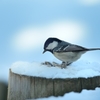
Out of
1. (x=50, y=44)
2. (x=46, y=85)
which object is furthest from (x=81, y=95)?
(x=50, y=44)

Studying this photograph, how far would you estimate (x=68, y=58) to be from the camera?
4.50 feet

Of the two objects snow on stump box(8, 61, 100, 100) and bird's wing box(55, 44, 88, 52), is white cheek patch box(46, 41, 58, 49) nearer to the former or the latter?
bird's wing box(55, 44, 88, 52)

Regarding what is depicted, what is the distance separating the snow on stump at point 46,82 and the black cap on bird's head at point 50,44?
38 cm

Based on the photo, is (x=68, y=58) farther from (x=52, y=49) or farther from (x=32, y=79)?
(x=32, y=79)

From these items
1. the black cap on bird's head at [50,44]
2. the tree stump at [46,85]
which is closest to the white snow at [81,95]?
the tree stump at [46,85]

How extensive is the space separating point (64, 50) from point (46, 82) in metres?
0.42

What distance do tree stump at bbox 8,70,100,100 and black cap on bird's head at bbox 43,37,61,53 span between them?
1.49ft

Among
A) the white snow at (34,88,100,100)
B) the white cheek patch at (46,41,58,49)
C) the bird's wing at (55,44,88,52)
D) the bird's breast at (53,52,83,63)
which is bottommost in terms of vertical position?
the white snow at (34,88,100,100)

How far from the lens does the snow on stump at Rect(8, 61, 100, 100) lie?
3.20 feet

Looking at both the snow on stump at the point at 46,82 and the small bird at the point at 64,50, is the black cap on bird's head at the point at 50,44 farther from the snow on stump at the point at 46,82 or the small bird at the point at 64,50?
the snow on stump at the point at 46,82

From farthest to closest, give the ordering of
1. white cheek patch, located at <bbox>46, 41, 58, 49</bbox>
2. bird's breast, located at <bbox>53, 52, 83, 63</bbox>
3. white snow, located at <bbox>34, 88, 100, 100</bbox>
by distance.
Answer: white cheek patch, located at <bbox>46, 41, 58, 49</bbox> < bird's breast, located at <bbox>53, 52, 83, 63</bbox> < white snow, located at <bbox>34, 88, 100, 100</bbox>

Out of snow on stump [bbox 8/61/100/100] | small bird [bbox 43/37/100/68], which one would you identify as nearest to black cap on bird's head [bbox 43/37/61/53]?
small bird [bbox 43/37/100/68]

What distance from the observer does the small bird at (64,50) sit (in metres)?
1.31

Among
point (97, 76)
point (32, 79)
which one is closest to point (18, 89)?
point (32, 79)
